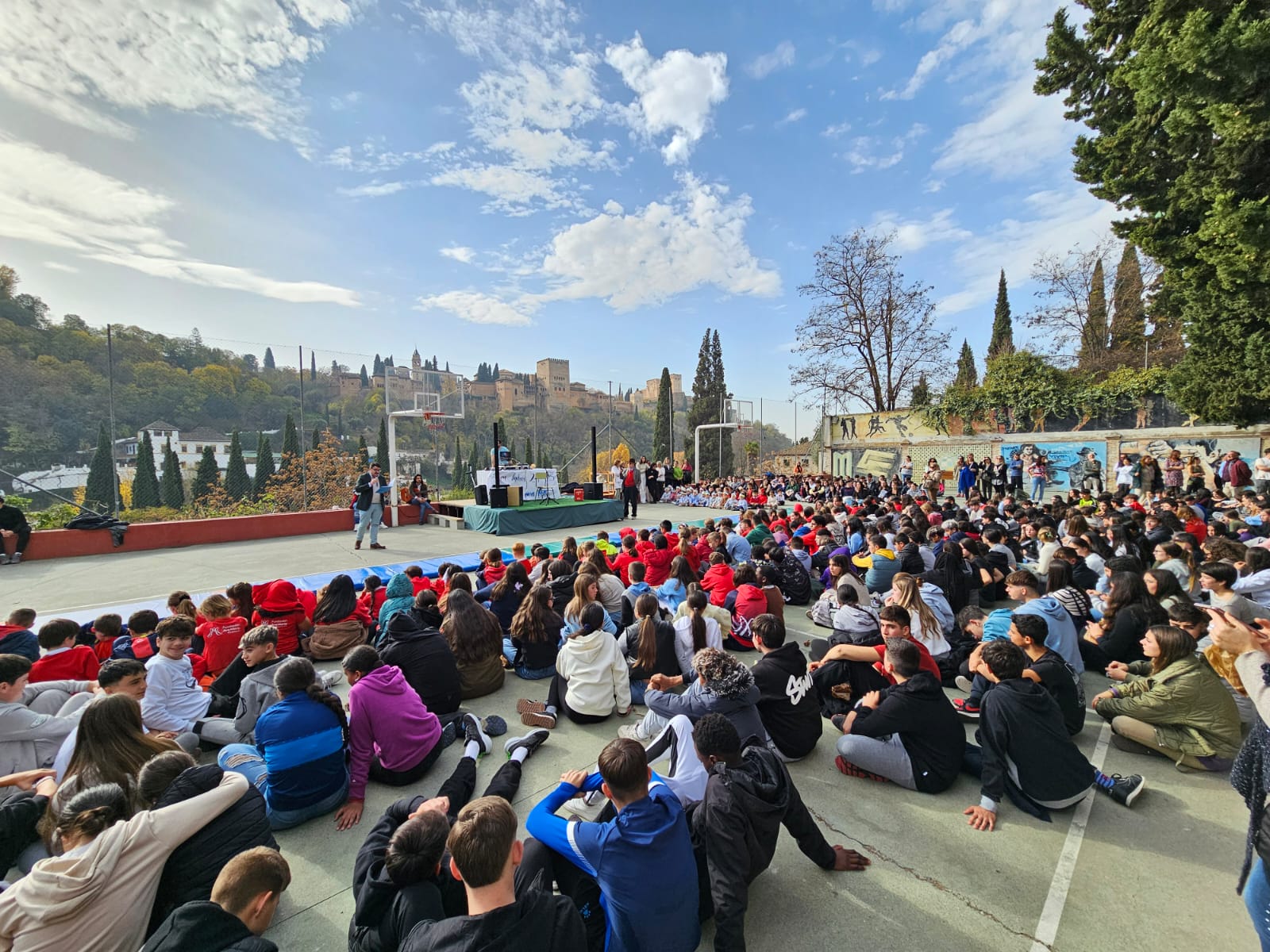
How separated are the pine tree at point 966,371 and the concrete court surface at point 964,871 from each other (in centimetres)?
2222

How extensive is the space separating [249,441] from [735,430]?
879 inches

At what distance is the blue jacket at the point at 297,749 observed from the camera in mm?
2795

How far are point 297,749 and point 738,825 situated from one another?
2.33 metres

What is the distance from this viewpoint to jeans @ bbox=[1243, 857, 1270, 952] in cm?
181

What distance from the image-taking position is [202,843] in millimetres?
1912

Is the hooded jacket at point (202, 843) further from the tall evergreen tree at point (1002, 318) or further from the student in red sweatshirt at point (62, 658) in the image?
the tall evergreen tree at point (1002, 318)

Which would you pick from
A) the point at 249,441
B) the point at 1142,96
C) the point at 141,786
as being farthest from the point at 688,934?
the point at 249,441

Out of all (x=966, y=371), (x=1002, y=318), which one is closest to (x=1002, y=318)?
(x=1002, y=318)

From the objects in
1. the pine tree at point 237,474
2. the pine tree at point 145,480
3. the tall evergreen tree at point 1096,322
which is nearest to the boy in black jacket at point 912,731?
the pine tree at point 145,480

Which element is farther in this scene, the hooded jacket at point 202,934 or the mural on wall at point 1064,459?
the mural on wall at point 1064,459

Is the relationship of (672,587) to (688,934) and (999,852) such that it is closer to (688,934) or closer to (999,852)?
(999,852)

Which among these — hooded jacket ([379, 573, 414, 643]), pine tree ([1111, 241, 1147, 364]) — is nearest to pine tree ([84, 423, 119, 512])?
hooded jacket ([379, 573, 414, 643])

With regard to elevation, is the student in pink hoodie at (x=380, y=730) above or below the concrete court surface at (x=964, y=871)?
above

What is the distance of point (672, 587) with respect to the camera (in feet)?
17.8
